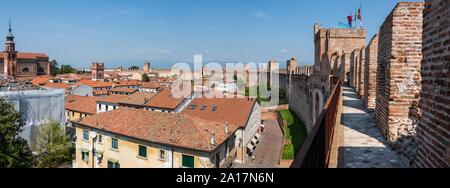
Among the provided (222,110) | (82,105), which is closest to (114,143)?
(222,110)

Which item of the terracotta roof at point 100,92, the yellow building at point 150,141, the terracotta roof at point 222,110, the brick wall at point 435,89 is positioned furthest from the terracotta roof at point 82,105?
the brick wall at point 435,89

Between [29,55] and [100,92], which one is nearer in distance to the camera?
[100,92]

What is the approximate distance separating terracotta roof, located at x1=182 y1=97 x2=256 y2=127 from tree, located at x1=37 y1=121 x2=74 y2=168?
11.2 metres

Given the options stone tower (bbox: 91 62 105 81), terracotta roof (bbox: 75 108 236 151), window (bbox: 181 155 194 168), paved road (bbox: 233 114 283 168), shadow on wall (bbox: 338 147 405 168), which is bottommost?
paved road (bbox: 233 114 283 168)

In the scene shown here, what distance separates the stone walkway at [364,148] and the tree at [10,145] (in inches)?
707

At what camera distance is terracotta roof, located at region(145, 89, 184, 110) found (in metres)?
33.8

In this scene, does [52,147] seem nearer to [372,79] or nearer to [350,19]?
[372,79]

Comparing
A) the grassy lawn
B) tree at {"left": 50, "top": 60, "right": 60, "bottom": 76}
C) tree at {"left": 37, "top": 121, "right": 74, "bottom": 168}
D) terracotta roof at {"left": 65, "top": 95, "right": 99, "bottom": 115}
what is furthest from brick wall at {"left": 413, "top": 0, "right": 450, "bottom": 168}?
tree at {"left": 50, "top": 60, "right": 60, "bottom": 76}

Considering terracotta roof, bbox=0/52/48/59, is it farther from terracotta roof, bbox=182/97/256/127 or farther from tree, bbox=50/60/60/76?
terracotta roof, bbox=182/97/256/127

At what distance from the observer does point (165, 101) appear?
3512 centimetres

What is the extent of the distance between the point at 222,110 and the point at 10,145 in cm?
1777

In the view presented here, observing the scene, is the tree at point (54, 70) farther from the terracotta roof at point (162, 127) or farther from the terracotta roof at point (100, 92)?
the terracotta roof at point (162, 127)
